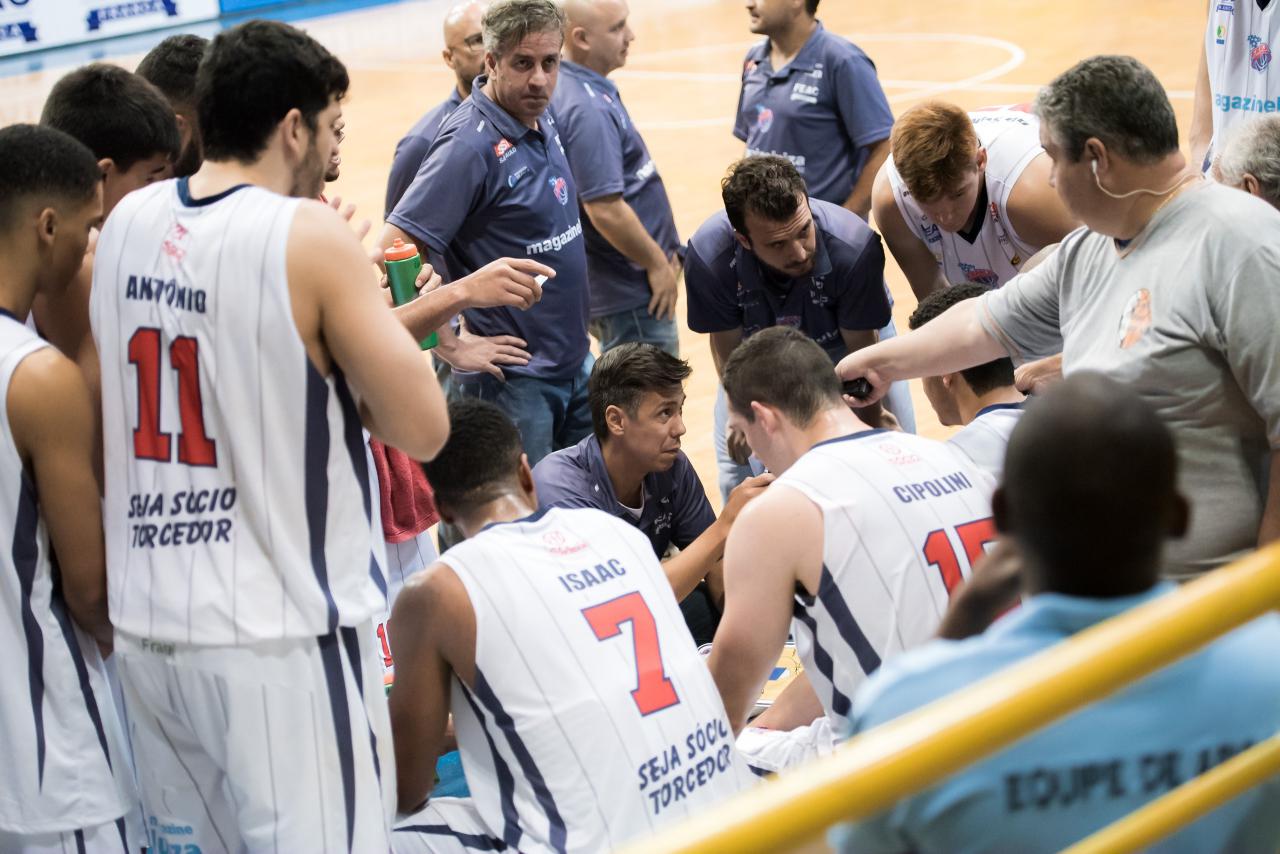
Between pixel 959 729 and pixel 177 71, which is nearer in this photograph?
pixel 959 729

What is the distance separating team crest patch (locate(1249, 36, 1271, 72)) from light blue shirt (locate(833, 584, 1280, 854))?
14.0ft

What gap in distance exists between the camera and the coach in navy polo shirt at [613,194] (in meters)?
5.93

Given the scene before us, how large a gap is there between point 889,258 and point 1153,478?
24.7 feet

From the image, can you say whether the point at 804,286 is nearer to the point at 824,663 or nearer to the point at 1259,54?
the point at 1259,54

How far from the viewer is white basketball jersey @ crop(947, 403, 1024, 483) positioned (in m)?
3.58

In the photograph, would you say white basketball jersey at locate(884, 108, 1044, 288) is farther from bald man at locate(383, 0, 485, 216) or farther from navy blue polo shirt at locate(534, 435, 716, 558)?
bald man at locate(383, 0, 485, 216)

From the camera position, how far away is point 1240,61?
5.40 meters

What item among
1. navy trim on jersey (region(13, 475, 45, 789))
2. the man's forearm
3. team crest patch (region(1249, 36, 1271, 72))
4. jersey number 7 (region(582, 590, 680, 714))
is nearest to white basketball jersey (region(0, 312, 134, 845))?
navy trim on jersey (region(13, 475, 45, 789))

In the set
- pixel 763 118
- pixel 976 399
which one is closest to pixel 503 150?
pixel 763 118

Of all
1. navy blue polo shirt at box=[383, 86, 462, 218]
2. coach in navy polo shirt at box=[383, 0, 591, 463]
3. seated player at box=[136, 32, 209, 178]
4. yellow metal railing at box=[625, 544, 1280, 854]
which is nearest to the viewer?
yellow metal railing at box=[625, 544, 1280, 854]

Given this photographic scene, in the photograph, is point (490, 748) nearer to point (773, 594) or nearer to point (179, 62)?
point (773, 594)

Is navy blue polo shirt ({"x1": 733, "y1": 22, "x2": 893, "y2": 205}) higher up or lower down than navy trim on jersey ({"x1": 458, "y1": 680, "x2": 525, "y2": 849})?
higher up

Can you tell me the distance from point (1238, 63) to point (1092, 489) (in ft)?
14.8

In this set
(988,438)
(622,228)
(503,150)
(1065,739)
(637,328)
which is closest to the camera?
(1065,739)
